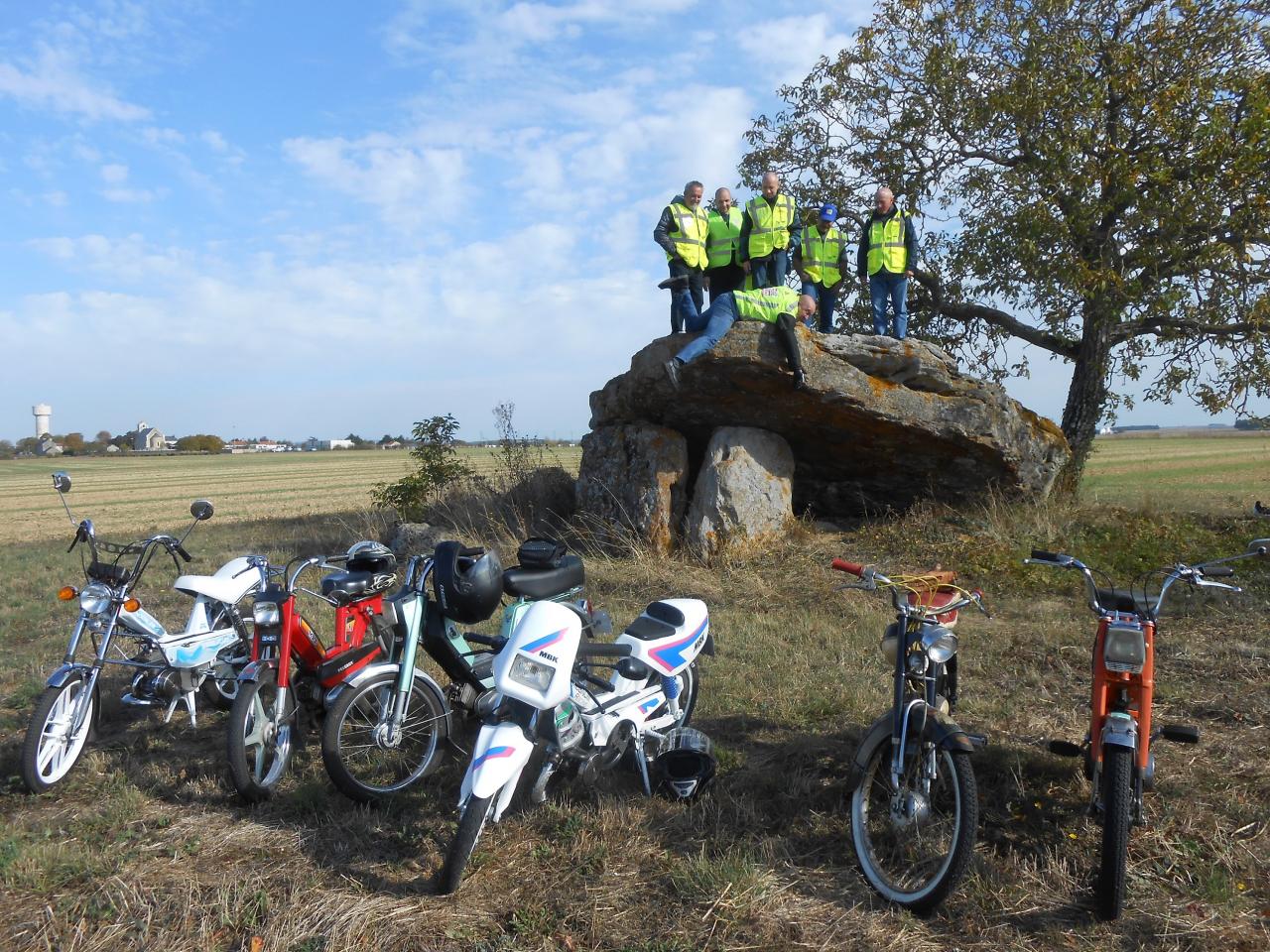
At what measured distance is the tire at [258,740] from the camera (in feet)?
13.0

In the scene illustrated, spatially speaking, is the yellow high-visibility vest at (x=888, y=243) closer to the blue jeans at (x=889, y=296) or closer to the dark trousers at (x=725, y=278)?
the blue jeans at (x=889, y=296)

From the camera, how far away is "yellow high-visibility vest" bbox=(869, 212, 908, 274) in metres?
9.65

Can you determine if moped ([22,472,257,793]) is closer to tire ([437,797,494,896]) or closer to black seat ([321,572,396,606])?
black seat ([321,572,396,606])

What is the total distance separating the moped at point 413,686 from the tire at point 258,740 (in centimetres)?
32

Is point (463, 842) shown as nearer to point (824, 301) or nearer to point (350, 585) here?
point (350, 585)

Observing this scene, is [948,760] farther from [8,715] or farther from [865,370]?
[865,370]

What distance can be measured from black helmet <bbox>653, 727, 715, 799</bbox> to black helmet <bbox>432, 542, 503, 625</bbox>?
1099 millimetres

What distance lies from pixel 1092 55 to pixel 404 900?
39.8 feet

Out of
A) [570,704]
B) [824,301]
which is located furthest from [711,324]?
[570,704]

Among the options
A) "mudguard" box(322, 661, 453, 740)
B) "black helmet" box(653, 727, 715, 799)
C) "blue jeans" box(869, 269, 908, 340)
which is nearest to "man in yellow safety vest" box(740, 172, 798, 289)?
"blue jeans" box(869, 269, 908, 340)

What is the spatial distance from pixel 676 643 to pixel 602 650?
0.46 m

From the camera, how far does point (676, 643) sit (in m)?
4.27

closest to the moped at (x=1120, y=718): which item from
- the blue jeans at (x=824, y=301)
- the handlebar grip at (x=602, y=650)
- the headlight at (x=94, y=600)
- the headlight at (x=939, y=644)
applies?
the headlight at (x=939, y=644)

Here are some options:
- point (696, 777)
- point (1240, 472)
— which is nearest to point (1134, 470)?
point (1240, 472)
